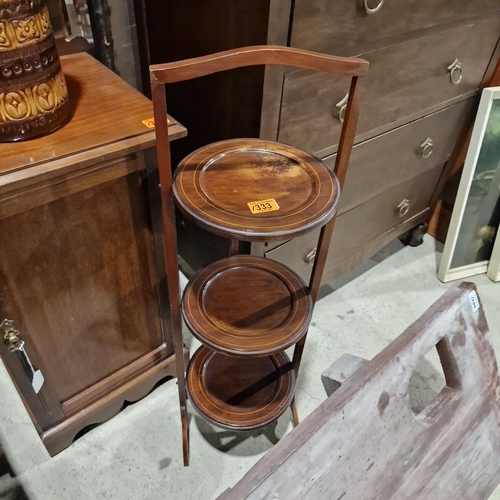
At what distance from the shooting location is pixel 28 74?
0.73 m

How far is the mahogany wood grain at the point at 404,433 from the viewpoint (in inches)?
24.4

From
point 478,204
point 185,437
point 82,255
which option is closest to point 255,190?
point 82,255

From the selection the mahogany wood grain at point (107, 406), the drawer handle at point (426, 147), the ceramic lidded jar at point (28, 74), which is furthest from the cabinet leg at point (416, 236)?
the ceramic lidded jar at point (28, 74)

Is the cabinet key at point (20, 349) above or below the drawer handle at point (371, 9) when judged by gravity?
below

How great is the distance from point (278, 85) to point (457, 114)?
32.3 inches

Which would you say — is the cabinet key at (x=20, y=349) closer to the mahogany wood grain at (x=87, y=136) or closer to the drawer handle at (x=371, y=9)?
the mahogany wood grain at (x=87, y=136)

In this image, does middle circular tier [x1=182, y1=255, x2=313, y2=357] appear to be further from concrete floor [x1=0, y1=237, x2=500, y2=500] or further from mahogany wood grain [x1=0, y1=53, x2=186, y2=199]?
concrete floor [x1=0, y1=237, x2=500, y2=500]

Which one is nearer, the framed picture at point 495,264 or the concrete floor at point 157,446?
the concrete floor at point 157,446

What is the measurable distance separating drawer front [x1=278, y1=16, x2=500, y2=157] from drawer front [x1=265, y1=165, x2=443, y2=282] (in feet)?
0.90

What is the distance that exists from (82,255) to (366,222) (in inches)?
35.9

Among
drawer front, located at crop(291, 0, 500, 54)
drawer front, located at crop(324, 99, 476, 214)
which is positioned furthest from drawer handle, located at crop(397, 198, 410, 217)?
drawer front, located at crop(291, 0, 500, 54)

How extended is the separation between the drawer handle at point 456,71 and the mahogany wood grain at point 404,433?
69cm

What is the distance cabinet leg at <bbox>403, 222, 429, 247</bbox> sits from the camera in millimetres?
1859

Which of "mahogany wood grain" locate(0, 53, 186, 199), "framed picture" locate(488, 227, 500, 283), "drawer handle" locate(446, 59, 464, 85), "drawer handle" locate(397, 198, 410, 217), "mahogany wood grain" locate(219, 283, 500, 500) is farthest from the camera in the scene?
"framed picture" locate(488, 227, 500, 283)
